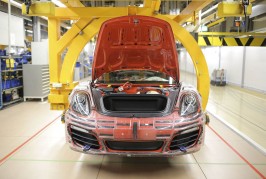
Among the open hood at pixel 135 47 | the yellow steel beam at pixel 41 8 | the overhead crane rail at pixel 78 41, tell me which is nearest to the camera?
the open hood at pixel 135 47

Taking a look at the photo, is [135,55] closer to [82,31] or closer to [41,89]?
[82,31]

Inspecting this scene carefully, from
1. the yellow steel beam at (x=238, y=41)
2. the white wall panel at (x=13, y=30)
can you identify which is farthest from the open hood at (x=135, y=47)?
the white wall panel at (x=13, y=30)

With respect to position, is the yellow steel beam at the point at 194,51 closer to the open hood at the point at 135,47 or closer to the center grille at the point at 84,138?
the open hood at the point at 135,47

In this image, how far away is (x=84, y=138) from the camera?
2.85 meters

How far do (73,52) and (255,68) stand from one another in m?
8.94

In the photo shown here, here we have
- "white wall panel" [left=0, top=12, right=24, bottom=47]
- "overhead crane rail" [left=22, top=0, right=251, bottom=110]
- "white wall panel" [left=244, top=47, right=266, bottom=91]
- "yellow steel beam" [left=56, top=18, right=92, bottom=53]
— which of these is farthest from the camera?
"white wall panel" [left=244, top=47, right=266, bottom=91]

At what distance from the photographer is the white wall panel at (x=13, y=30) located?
8.56m

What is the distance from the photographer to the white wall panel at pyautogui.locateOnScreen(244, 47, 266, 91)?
400 inches

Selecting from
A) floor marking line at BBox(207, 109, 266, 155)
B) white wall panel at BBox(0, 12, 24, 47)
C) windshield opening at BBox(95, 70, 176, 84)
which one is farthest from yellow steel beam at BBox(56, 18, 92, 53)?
white wall panel at BBox(0, 12, 24, 47)

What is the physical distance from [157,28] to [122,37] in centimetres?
54

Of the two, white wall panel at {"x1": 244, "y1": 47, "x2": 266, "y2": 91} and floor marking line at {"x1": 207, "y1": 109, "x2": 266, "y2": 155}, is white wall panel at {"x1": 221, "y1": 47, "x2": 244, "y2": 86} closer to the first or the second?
white wall panel at {"x1": 244, "y1": 47, "x2": 266, "y2": 91}

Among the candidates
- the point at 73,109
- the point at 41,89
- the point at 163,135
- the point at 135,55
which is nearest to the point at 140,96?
the point at 163,135

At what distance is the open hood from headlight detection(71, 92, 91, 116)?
0.75 m

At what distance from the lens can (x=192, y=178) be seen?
9.84ft
